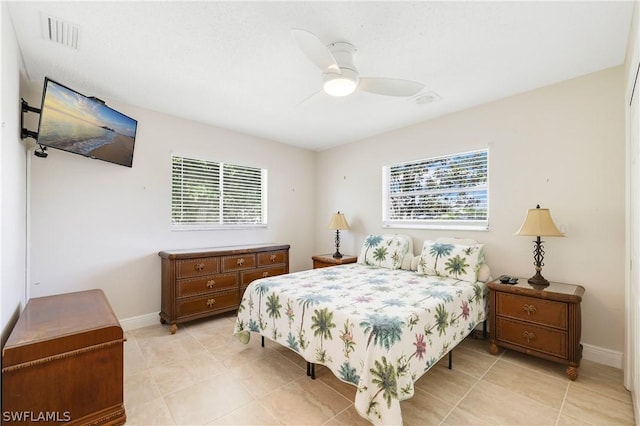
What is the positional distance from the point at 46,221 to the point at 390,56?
3.49 metres

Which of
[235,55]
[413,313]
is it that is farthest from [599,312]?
[235,55]

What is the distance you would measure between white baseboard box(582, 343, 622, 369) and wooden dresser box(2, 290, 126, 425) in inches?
144

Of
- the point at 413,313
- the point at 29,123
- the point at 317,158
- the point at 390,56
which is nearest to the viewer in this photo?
the point at 413,313

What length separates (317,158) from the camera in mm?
5254

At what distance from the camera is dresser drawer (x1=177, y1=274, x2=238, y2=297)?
10.6ft

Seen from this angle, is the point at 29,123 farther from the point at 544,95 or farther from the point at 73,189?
the point at 544,95

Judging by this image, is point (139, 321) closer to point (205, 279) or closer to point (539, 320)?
point (205, 279)

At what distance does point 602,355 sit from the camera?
2.43m

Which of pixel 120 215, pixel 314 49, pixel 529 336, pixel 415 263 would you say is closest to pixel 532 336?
pixel 529 336

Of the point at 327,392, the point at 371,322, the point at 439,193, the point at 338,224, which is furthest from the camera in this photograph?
the point at 338,224

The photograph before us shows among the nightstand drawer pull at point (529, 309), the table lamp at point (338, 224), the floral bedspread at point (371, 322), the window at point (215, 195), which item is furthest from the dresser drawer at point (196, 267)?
the nightstand drawer pull at point (529, 309)

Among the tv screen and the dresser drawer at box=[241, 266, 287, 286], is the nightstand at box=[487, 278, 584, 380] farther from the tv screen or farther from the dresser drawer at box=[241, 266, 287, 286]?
the tv screen

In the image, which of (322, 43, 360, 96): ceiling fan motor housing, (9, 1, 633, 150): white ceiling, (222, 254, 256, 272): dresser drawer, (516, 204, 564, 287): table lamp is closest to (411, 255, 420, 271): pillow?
(516, 204, 564, 287): table lamp

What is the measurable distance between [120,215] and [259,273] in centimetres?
176
